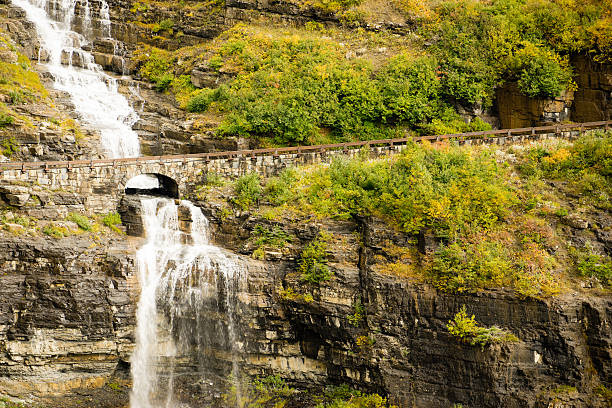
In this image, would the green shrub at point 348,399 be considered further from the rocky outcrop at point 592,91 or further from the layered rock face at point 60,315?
the rocky outcrop at point 592,91

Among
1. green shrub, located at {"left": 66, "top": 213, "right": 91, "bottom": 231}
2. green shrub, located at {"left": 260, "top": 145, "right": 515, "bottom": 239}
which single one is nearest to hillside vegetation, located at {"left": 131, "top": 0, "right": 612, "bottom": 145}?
green shrub, located at {"left": 260, "top": 145, "right": 515, "bottom": 239}

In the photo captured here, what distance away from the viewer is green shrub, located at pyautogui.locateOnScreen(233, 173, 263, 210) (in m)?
32.0

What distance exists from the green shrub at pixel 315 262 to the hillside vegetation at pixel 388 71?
12073 millimetres

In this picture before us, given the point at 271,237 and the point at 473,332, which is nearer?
the point at 473,332

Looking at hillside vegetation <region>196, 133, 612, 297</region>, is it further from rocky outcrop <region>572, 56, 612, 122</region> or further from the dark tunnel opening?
rocky outcrop <region>572, 56, 612, 122</region>

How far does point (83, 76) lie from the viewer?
40.1m

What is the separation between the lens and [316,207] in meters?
30.5

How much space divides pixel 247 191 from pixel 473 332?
14201mm

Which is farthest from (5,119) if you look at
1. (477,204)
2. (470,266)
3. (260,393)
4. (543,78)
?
(543,78)

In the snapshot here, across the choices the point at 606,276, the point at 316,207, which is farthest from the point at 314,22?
the point at 606,276

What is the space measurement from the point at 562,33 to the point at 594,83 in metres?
4.27

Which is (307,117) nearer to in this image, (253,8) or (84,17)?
(253,8)

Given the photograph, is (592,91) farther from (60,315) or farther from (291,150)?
(60,315)

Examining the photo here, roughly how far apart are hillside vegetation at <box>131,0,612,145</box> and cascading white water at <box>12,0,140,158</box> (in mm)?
4062
